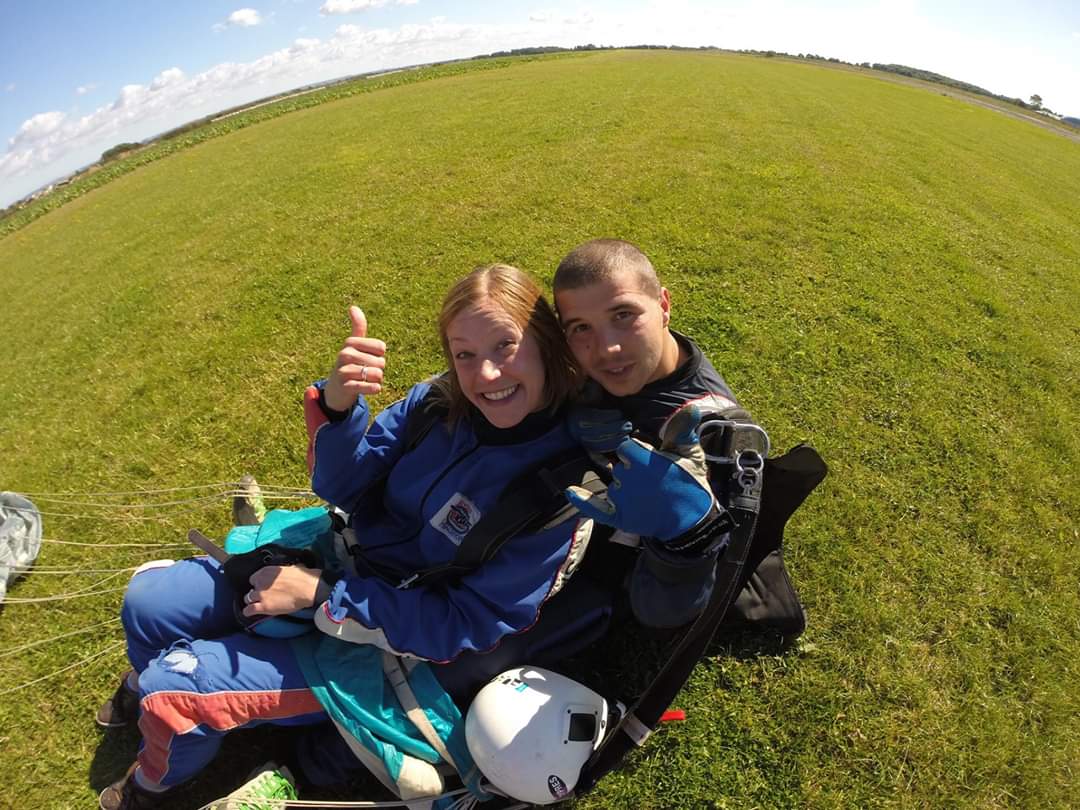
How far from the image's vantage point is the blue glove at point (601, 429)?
2.11 m

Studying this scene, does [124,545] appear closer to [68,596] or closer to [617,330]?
[68,596]

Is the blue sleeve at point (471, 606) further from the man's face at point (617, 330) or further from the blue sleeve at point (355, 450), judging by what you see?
the man's face at point (617, 330)

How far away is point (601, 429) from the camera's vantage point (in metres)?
2.14

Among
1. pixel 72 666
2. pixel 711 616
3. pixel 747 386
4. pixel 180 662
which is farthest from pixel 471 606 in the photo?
pixel 747 386

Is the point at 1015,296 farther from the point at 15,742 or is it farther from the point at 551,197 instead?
the point at 15,742

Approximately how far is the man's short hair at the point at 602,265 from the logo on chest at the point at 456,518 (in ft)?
3.27

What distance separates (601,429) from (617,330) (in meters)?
0.40

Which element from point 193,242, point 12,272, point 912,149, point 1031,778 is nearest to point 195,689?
point 1031,778

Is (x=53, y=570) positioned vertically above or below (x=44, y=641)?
above

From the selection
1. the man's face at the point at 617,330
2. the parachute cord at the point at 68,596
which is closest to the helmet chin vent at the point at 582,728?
the man's face at the point at 617,330

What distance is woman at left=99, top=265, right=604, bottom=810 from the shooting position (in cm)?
216

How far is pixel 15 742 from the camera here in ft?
9.93

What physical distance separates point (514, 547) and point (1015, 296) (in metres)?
7.64

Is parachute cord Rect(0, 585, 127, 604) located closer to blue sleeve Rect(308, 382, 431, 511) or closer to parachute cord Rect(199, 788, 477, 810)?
parachute cord Rect(199, 788, 477, 810)
